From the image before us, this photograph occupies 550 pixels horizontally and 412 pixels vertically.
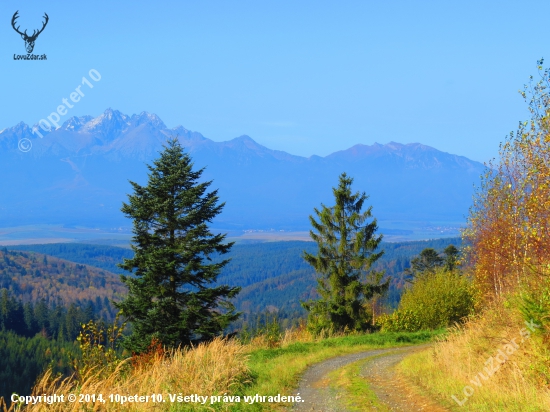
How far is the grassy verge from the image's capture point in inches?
559

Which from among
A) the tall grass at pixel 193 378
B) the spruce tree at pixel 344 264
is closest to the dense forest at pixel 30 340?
the spruce tree at pixel 344 264

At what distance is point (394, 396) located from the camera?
44.2 feet

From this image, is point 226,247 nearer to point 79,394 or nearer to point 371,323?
point 371,323

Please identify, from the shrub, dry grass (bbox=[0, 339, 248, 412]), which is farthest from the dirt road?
the shrub

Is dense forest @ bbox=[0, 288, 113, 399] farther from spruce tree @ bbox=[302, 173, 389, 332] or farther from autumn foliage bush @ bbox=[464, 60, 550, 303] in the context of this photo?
autumn foliage bush @ bbox=[464, 60, 550, 303]

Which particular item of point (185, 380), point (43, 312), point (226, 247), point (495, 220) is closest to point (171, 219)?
point (226, 247)

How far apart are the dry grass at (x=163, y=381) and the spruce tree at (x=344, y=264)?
24.9 meters

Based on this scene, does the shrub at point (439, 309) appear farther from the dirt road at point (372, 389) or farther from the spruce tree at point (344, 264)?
the dirt road at point (372, 389)

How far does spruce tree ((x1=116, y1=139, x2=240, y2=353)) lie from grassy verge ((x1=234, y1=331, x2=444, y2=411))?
7.57 m

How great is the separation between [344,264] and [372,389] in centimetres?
2752

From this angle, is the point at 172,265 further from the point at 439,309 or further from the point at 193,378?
the point at 193,378

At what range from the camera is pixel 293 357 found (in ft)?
69.0

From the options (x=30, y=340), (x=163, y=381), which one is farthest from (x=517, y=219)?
(x=30, y=340)

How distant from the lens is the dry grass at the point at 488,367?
36.8ft
